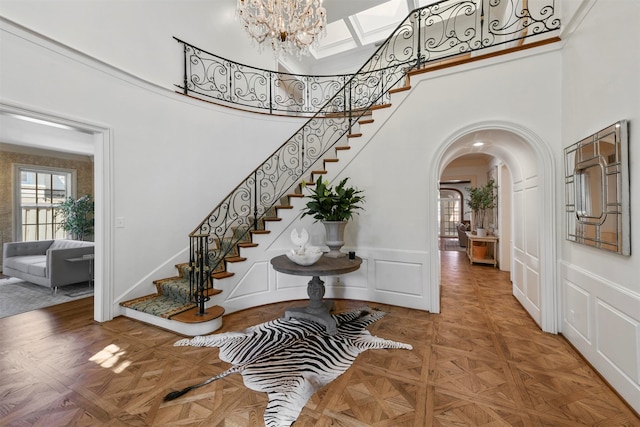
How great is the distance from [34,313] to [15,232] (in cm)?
414

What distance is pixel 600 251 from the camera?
2.19 m

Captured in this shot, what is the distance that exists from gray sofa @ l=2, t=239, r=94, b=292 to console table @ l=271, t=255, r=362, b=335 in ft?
12.5

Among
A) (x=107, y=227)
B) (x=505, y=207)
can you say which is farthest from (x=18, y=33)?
(x=505, y=207)

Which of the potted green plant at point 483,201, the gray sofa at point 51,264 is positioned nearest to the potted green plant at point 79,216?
the gray sofa at point 51,264

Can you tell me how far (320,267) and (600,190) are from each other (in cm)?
248

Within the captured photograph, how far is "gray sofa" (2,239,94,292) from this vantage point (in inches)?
172

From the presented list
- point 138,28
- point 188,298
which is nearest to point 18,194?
point 138,28

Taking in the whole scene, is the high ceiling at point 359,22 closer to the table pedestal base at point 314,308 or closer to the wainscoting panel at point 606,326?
the table pedestal base at point 314,308

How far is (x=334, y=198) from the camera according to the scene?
3.36m

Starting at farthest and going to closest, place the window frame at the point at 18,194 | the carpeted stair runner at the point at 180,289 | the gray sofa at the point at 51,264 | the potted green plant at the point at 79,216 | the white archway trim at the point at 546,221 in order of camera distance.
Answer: the window frame at the point at 18,194 < the potted green plant at the point at 79,216 < the gray sofa at the point at 51,264 < the carpeted stair runner at the point at 180,289 < the white archway trim at the point at 546,221

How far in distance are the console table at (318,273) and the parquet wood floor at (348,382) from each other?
1.80ft

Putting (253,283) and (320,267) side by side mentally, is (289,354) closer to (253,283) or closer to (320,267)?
(320,267)

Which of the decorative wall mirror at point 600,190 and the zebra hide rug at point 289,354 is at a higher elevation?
the decorative wall mirror at point 600,190

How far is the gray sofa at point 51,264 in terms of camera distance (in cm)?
436
